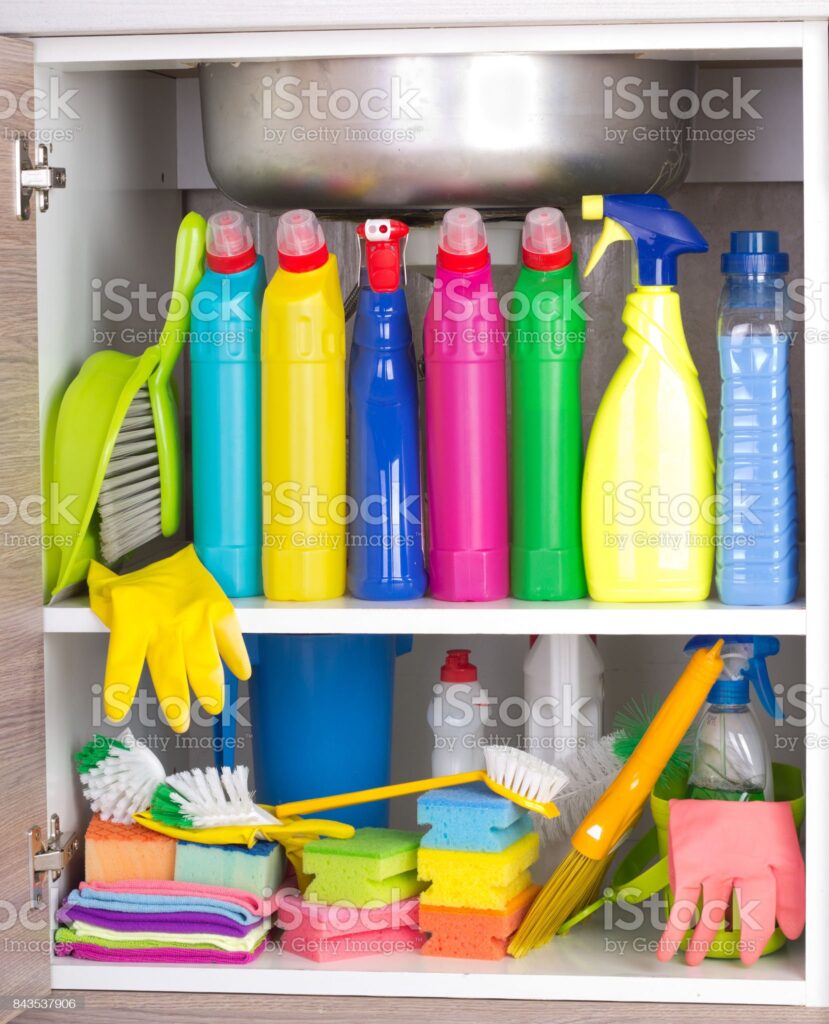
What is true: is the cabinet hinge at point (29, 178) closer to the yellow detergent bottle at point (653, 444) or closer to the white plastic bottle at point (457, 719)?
the yellow detergent bottle at point (653, 444)

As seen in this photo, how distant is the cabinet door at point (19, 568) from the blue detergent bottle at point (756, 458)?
55cm

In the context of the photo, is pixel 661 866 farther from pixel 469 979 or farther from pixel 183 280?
pixel 183 280

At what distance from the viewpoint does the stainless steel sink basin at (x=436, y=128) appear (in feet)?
3.34

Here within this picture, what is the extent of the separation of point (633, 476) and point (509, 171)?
26 cm

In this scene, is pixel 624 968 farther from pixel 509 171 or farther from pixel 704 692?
pixel 509 171

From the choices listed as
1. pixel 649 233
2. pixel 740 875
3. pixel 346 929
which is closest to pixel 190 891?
pixel 346 929

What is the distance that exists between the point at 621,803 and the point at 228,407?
462 millimetres

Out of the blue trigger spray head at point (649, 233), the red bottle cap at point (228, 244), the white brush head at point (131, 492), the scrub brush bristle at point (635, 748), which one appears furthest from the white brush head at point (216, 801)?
the blue trigger spray head at point (649, 233)

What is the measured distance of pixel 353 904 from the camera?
1065mm

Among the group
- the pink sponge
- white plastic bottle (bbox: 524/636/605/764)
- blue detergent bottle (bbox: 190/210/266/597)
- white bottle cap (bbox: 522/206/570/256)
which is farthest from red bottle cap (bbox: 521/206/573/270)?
the pink sponge

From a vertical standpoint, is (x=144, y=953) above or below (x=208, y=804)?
below

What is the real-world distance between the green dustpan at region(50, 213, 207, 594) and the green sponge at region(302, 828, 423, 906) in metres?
0.31

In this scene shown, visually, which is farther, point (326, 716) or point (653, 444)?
point (326, 716)

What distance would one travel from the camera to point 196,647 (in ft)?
3.35
